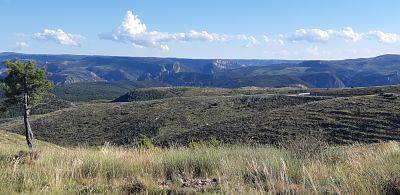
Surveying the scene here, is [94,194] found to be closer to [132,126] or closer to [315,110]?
[315,110]

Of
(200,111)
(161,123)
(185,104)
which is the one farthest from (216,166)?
(185,104)

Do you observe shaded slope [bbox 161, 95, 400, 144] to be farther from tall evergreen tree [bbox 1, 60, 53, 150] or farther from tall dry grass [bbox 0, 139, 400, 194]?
tall dry grass [bbox 0, 139, 400, 194]

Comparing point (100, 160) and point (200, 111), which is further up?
point (100, 160)

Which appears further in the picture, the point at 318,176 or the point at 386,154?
the point at 386,154

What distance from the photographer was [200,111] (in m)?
108

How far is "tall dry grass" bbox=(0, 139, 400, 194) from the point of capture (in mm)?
7703

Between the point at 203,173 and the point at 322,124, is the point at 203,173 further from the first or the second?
the point at 322,124

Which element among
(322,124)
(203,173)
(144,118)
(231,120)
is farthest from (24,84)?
(144,118)

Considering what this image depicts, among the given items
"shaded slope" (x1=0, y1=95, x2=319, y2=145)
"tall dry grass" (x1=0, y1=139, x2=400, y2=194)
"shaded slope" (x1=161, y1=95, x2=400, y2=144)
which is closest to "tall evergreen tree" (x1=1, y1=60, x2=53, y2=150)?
"shaded slope" (x1=161, y1=95, x2=400, y2=144)

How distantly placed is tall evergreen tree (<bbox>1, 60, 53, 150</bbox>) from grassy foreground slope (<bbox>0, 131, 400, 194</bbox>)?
34.9 metres

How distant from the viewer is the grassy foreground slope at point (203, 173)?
25.2 ft

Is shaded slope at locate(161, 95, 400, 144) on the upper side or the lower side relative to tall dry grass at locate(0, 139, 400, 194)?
lower

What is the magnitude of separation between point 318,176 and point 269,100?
327 feet

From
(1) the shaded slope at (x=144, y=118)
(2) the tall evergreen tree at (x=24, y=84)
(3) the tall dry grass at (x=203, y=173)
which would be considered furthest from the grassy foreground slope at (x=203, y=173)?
(1) the shaded slope at (x=144, y=118)
